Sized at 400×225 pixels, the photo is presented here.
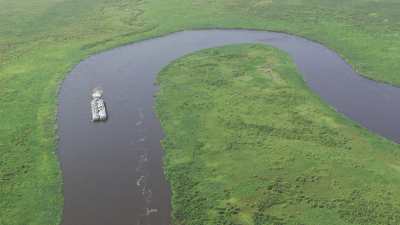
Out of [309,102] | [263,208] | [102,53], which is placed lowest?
[263,208]

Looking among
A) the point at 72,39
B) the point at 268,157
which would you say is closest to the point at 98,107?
the point at 268,157

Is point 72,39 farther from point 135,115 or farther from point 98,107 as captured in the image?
point 135,115

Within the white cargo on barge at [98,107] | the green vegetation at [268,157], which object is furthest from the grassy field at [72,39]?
the green vegetation at [268,157]

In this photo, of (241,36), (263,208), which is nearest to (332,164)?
(263,208)

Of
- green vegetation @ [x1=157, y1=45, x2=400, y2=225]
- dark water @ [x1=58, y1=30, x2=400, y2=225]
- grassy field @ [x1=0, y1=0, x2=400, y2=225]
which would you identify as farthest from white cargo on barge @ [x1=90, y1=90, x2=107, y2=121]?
green vegetation @ [x1=157, y1=45, x2=400, y2=225]

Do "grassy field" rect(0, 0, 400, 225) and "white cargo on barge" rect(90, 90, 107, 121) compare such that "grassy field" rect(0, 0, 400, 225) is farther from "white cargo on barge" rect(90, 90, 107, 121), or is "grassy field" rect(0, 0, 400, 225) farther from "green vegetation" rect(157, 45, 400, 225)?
"green vegetation" rect(157, 45, 400, 225)

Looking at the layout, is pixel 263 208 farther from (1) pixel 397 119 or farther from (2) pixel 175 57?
(2) pixel 175 57

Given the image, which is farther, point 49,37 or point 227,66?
point 49,37
